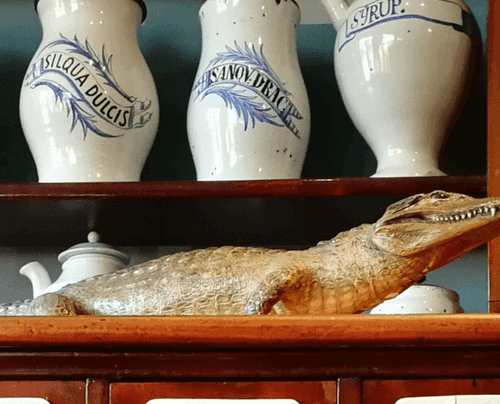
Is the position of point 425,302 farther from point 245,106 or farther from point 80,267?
point 80,267

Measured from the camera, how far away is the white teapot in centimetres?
133

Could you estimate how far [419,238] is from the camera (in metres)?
1.09

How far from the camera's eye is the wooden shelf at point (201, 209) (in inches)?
48.7

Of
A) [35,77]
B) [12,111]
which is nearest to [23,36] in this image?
[12,111]

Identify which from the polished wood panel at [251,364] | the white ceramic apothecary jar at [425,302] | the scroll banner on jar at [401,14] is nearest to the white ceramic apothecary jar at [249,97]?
the scroll banner on jar at [401,14]

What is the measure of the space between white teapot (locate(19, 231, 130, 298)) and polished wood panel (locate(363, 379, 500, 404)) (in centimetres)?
51

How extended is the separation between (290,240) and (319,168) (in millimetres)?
133

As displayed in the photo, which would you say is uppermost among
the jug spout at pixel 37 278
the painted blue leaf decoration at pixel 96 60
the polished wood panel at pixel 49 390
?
the painted blue leaf decoration at pixel 96 60

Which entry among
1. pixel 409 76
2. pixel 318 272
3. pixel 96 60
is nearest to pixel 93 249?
pixel 96 60

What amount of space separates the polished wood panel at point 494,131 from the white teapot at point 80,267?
1.76ft

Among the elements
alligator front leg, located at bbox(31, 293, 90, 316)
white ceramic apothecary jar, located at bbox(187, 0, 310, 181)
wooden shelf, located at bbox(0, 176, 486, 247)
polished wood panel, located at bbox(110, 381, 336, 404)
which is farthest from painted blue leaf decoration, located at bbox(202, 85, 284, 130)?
polished wood panel, located at bbox(110, 381, 336, 404)

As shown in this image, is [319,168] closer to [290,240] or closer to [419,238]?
[290,240]

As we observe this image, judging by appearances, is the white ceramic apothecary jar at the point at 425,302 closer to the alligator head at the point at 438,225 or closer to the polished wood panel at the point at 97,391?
the alligator head at the point at 438,225

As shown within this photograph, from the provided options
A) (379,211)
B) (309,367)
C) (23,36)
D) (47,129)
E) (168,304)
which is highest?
(23,36)
